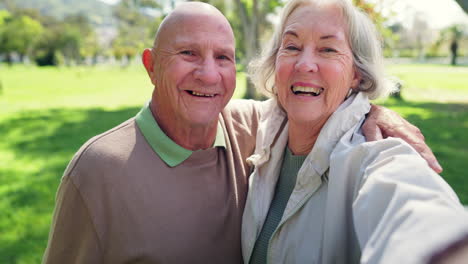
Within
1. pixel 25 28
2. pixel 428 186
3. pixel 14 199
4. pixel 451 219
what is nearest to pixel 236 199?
pixel 428 186

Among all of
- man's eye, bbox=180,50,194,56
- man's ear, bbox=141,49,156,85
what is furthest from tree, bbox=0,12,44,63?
man's eye, bbox=180,50,194,56

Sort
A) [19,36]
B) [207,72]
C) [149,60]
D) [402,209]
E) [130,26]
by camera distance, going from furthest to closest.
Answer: [130,26]
[19,36]
[149,60]
[207,72]
[402,209]

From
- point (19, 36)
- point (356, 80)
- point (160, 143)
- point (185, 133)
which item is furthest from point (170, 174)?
point (19, 36)

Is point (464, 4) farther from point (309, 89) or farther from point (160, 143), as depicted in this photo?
point (160, 143)

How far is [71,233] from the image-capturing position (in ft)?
7.18

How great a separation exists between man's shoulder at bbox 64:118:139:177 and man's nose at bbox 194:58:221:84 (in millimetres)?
531

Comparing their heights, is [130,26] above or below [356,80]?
below

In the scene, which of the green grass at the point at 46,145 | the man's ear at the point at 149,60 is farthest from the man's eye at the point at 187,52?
the green grass at the point at 46,145

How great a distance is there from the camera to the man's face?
7.92ft

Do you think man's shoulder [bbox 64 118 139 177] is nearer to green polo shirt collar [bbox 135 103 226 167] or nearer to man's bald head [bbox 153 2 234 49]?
green polo shirt collar [bbox 135 103 226 167]

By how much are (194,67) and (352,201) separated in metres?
1.26

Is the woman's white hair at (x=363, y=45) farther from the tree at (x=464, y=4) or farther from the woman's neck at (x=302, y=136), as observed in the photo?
the tree at (x=464, y=4)

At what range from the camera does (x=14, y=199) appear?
18.5 ft

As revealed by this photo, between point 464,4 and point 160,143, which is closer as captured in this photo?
point 160,143
